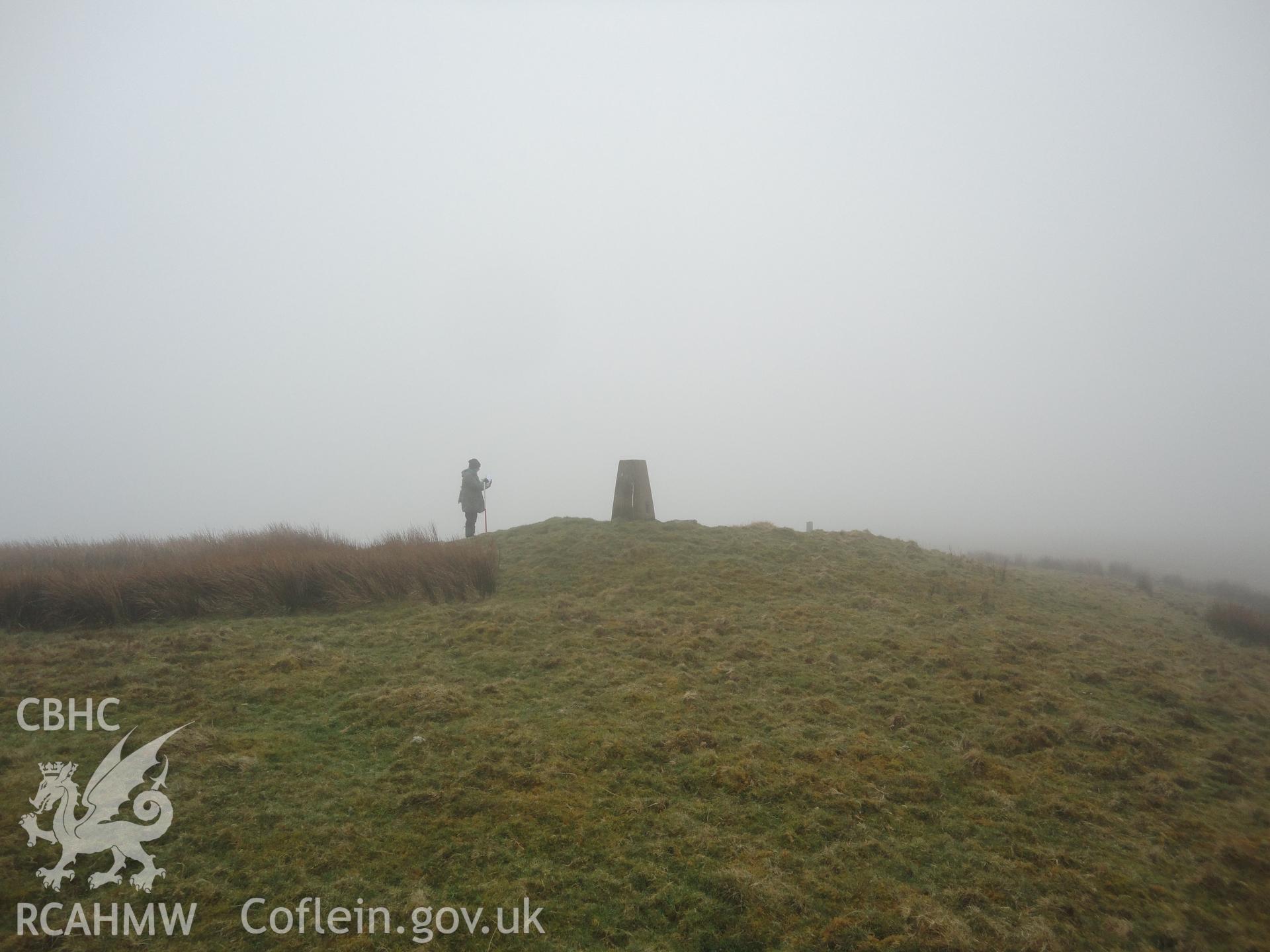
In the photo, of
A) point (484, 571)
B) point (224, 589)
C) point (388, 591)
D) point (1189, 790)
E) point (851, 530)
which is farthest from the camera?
point (851, 530)

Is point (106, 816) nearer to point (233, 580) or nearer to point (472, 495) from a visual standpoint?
point (233, 580)

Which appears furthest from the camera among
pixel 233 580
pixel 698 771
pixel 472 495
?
pixel 472 495

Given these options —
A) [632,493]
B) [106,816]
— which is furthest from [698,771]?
[632,493]

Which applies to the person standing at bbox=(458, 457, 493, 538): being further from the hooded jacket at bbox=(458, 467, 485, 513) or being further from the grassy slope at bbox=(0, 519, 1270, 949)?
the grassy slope at bbox=(0, 519, 1270, 949)

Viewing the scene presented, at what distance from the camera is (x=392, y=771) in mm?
5758

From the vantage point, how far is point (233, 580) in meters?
10.7

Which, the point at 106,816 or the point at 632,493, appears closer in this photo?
the point at 106,816

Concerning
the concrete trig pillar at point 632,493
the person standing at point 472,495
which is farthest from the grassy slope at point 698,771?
the person standing at point 472,495

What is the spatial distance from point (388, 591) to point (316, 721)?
493cm

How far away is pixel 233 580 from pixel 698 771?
840 centimetres

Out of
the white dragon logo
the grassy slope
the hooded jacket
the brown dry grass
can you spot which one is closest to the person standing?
the hooded jacket

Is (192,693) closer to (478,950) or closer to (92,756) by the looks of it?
(92,756)

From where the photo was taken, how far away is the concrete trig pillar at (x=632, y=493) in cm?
1606

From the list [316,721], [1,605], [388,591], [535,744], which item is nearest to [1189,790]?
[535,744]
